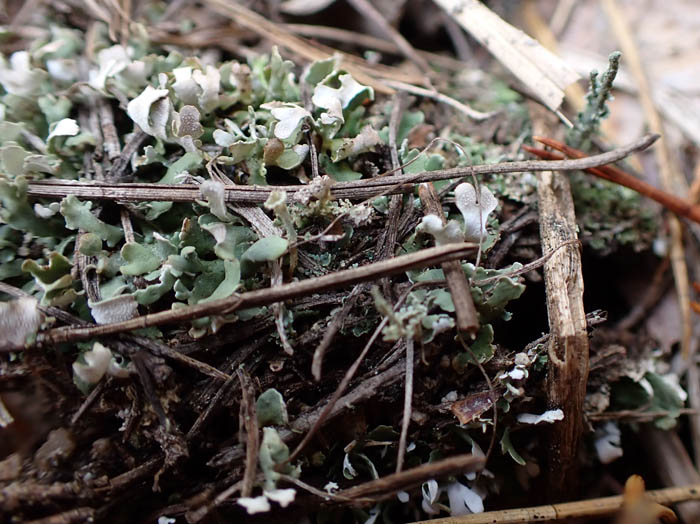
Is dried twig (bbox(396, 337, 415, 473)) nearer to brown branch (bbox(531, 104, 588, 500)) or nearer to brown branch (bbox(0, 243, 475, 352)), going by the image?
brown branch (bbox(0, 243, 475, 352))

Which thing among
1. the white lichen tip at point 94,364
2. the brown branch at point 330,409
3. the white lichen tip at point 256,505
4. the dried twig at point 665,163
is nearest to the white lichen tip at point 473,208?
the brown branch at point 330,409

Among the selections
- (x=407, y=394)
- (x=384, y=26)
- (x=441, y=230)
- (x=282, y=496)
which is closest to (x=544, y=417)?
(x=407, y=394)

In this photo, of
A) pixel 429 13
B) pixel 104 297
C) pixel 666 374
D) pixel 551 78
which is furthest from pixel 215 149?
pixel 666 374

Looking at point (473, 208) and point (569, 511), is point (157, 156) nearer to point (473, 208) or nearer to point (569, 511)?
point (473, 208)

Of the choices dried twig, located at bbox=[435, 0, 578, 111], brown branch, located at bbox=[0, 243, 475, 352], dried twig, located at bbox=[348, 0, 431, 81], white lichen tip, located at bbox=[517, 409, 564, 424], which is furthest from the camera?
dried twig, located at bbox=[348, 0, 431, 81]

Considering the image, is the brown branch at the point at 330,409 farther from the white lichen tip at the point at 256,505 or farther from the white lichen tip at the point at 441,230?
the white lichen tip at the point at 441,230

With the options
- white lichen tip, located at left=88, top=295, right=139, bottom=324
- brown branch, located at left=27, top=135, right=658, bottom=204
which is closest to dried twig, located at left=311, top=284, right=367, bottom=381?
brown branch, located at left=27, top=135, right=658, bottom=204

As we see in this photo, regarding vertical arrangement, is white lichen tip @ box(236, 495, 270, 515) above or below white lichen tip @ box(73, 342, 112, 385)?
below
